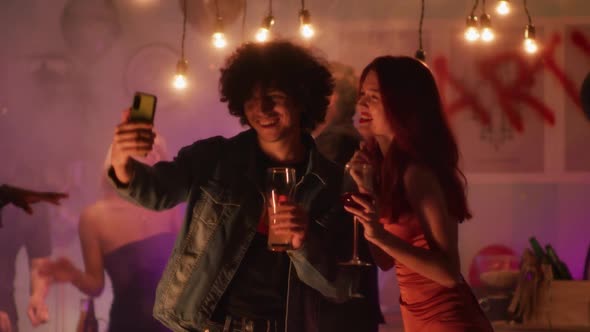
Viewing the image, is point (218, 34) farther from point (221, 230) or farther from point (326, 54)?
point (221, 230)

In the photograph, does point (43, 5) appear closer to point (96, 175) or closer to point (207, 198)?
point (96, 175)

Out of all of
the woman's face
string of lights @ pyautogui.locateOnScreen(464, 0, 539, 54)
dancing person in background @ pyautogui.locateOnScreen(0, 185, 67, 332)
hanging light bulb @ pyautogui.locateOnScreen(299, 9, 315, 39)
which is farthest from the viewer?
dancing person in background @ pyautogui.locateOnScreen(0, 185, 67, 332)

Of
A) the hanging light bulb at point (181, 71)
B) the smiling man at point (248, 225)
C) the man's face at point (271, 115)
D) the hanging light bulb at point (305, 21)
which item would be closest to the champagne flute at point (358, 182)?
the smiling man at point (248, 225)

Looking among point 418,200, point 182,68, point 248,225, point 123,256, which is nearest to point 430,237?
point 418,200

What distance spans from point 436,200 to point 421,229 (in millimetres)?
95

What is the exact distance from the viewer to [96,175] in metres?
4.25

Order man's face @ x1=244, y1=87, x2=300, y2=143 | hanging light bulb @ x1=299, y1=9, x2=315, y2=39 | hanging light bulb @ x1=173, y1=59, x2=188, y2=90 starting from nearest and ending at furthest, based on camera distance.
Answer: man's face @ x1=244, y1=87, x2=300, y2=143 < hanging light bulb @ x1=299, y1=9, x2=315, y2=39 < hanging light bulb @ x1=173, y1=59, x2=188, y2=90

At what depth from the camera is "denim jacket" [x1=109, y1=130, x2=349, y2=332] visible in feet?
7.41

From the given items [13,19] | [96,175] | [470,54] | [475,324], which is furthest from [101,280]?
[475,324]

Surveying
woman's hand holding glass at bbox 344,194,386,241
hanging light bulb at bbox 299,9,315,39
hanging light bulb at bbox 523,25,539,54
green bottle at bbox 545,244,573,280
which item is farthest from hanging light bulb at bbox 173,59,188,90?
woman's hand holding glass at bbox 344,194,386,241

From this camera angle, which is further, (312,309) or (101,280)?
(101,280)

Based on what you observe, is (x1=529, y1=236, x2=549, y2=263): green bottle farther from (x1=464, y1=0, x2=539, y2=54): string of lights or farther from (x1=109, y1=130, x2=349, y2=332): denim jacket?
(x1=109, y1=130, x2=349, y2=332): denim jacket

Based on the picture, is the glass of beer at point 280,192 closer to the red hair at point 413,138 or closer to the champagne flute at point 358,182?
the champagne flute at point 358,182

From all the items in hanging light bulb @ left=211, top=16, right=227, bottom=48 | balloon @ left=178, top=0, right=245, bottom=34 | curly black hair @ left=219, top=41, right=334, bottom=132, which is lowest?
curly black hair @ left=219, top=41, right=334, bottom=132
